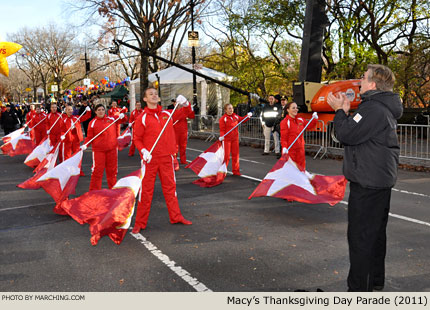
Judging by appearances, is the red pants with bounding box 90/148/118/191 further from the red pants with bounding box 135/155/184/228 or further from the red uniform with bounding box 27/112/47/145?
the red uniform with bounding box 27/112/47/145

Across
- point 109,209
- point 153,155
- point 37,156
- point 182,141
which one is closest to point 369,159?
point 153,155

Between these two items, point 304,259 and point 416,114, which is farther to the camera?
point 416,114

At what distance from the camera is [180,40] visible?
135ft

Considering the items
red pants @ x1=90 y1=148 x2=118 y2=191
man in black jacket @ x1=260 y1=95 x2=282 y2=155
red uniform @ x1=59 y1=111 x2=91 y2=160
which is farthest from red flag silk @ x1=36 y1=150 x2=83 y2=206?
man in black jacket @ x1=260 y1=95 x2=282 y2=155

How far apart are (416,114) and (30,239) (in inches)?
776

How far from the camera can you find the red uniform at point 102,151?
8023 mm

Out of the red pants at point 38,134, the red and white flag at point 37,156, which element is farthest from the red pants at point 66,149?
the red pants at point 38,134

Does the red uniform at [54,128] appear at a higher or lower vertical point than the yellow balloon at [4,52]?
lower

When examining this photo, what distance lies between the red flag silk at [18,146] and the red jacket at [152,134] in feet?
30.7

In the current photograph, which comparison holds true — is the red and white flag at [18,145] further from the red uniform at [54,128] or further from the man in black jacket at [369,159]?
the man in black jacket at [369,159]

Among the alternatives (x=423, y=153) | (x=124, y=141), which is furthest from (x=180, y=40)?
(x=423, y=153)

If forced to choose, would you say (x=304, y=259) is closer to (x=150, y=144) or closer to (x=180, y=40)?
(x=150, y=144)

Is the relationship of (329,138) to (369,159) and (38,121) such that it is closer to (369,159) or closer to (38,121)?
(38,121)

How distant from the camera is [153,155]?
611cm
